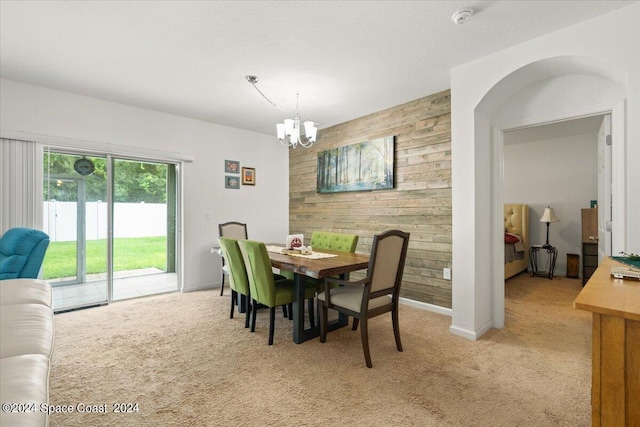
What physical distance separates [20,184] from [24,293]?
204 cm

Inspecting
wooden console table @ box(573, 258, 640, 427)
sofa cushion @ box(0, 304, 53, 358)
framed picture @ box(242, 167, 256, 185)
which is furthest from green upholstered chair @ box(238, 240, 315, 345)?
framed picture @ box(242, 167, 256, 185)

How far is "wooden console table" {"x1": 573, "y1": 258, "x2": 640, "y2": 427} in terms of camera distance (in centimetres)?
93

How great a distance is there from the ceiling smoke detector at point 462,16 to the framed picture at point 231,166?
3.67 m

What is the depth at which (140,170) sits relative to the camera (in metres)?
4.17

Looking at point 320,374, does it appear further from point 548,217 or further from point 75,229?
point 548,217

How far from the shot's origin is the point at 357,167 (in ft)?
14.1

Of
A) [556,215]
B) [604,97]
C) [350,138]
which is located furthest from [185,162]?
[556,215]

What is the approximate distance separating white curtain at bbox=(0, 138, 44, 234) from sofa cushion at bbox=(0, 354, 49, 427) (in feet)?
9.53

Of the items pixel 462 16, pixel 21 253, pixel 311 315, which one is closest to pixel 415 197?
pixel 311 315

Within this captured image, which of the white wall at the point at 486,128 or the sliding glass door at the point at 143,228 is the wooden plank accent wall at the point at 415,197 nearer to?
the white wall at the point at 486,128

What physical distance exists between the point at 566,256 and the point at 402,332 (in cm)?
425

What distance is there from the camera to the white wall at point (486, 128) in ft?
6.88

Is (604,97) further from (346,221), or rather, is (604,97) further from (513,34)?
(346,221)

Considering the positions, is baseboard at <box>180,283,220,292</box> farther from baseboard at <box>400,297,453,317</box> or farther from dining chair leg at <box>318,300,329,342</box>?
baseboard at <box>400,297,453,317</box>
